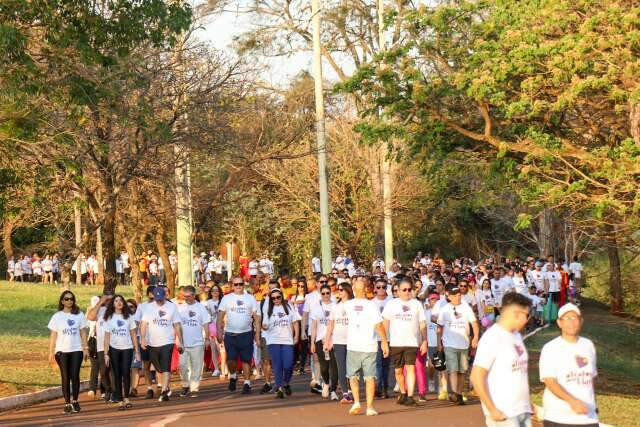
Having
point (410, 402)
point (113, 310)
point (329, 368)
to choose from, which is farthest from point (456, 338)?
Result: point (113, 310)

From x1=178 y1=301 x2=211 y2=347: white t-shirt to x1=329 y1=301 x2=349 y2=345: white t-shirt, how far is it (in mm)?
2530

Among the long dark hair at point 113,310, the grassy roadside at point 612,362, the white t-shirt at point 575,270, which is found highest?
the white t-shirt at point 575,270

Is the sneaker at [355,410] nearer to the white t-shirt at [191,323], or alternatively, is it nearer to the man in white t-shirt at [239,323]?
the man in white t-shirt at [239,323]

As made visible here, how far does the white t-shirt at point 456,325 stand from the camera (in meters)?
16.4

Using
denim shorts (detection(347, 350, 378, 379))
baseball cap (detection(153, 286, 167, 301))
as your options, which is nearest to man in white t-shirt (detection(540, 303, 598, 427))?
denim shorts (detection(347, 350, 378, 379))

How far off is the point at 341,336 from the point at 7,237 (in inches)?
1441

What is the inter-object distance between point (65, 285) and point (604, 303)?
94.2 ft

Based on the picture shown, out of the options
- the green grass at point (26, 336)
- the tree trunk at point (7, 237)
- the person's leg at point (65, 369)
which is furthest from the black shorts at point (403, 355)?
the tree trunk at point (7, 237)

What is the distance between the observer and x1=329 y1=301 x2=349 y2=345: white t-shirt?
16406 mm

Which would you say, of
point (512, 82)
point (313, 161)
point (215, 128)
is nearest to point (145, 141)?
point (215, 128)

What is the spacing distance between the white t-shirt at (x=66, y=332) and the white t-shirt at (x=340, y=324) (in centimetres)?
342

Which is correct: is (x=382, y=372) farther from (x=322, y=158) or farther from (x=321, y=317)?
(x=322, y=158)

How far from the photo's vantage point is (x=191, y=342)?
1795 centimetres

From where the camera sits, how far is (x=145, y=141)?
69.7 feet
